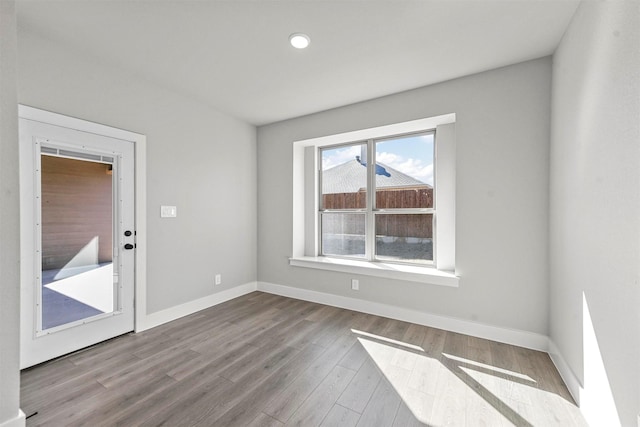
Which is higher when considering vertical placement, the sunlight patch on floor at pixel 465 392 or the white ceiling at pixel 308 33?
the white ceiling at pixel 308 33

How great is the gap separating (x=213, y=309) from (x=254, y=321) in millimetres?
735

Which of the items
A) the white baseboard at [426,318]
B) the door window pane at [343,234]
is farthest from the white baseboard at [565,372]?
the door window pane at [343,234]

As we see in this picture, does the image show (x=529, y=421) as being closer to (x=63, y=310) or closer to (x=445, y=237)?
(x=445, y=237)

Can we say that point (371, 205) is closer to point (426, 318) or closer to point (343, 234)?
point (343, 234)

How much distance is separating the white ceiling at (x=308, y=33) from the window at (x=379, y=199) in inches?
35.0

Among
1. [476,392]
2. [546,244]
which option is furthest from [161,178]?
[546,244]

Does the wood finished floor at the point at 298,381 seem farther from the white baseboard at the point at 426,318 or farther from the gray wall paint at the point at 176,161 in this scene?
the gray wall paint at the point at 176,161

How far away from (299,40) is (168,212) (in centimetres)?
234

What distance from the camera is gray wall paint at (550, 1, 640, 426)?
3.92 ft

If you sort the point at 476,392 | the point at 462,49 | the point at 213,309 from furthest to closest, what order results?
the point at 213,309
the point at 462,49
the point at 476,392

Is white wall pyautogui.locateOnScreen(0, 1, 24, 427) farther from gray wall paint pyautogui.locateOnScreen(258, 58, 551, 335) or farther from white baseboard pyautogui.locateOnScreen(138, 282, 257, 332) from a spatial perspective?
gray wall paint pyautogui.locateOnScreen(258, 58, 551, 335)

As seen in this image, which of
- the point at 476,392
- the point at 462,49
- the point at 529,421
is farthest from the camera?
the point at 462,49

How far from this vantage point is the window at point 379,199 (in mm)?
3314

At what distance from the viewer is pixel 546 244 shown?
2381mm
